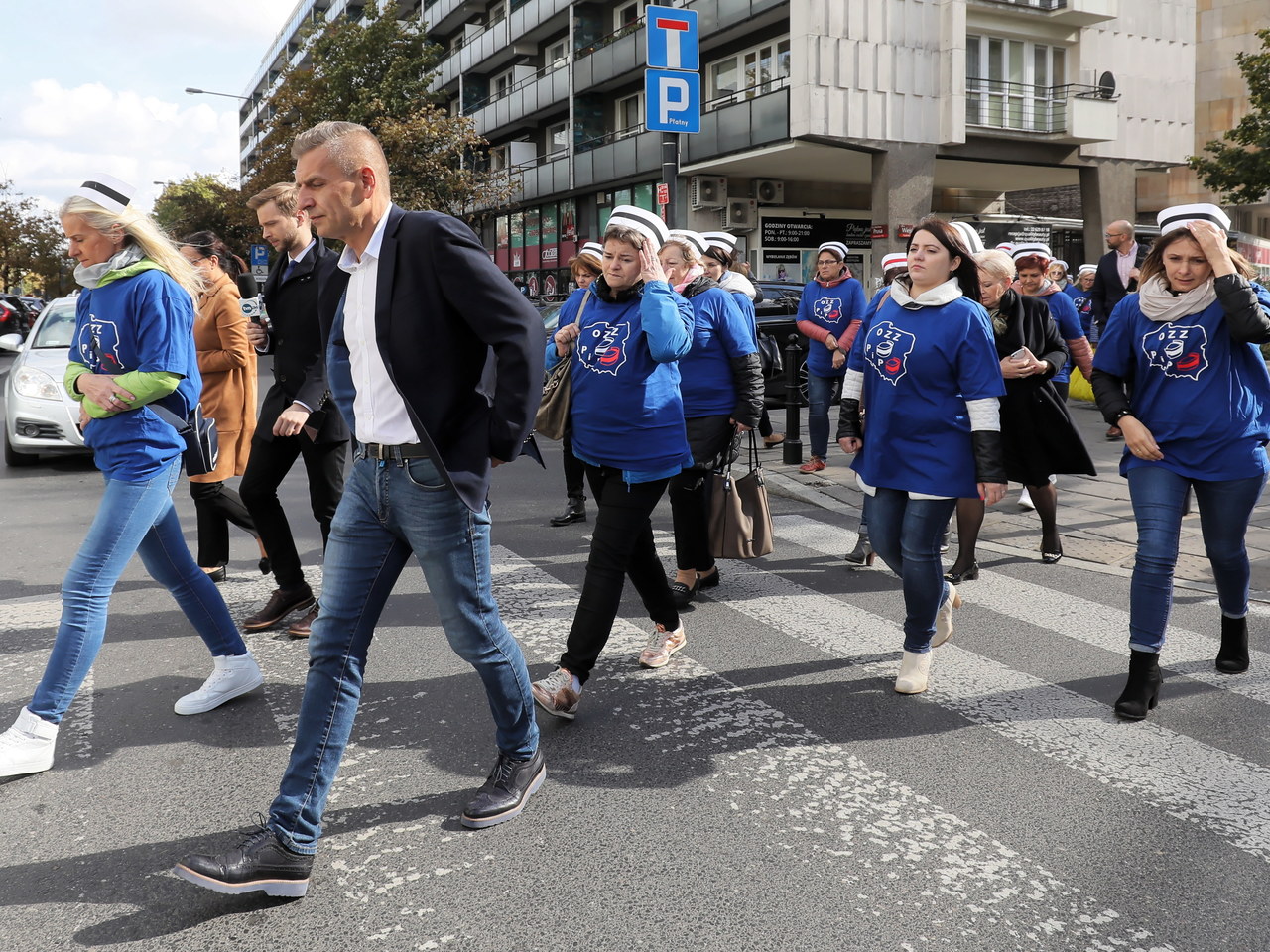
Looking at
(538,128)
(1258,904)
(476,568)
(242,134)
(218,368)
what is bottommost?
(1258,904)

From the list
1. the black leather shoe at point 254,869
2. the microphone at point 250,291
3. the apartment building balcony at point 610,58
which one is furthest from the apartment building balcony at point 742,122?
the black leather shoe at point 254,869

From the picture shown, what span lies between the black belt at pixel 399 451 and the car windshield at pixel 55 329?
966cm

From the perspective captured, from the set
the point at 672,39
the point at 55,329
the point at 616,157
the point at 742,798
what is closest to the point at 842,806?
the point at 742,798

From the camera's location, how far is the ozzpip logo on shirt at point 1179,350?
4.27 meters

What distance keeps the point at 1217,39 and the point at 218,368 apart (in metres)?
49.5

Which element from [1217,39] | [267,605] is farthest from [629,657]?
[1217,39]

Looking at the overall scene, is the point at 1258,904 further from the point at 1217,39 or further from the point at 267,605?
the point at 1217,39

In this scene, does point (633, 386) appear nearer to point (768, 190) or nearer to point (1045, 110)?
point (768, 190)

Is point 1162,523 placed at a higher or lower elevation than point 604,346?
lower

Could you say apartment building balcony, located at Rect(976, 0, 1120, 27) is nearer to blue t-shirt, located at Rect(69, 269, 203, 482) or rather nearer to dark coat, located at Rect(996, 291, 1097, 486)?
dark coat, located at Rect(996, 291, 1097, 486)

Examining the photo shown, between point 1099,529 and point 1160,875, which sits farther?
point 1099,529

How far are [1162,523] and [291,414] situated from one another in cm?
354

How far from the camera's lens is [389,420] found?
9.95ft

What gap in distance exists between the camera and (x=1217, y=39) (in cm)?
4547
